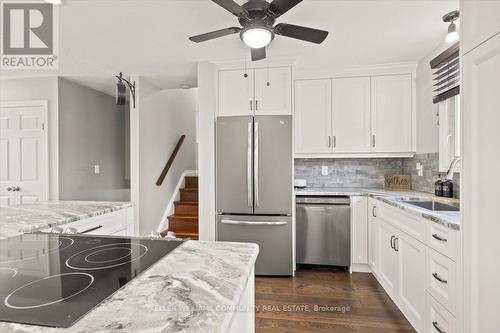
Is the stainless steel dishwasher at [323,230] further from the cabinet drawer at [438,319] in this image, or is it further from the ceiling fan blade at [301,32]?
the ceiling fan blade at [301,32]

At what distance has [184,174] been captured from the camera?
506cm

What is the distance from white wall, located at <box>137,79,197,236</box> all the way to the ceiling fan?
6.93ft

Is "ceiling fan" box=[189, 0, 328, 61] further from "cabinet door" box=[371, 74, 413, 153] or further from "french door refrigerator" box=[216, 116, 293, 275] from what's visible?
A: "cabinet door" box=[371, 74, 413, 153]

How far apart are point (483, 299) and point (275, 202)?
1984mm

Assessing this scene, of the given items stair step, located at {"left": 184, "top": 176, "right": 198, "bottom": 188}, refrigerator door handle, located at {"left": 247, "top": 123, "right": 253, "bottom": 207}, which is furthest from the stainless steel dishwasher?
stair step, located at {"left": 184, "top": 176, "right": 198, "bottom": 188}

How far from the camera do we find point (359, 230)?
9.96 feet

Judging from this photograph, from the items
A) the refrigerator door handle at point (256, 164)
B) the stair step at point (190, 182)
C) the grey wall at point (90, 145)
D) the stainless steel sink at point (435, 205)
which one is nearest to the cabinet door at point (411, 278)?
the stainless steel sink at point (435, 205)

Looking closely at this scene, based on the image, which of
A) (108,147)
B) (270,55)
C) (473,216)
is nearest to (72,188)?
(108,147)

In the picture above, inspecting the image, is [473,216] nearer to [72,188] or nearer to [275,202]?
[275,202]

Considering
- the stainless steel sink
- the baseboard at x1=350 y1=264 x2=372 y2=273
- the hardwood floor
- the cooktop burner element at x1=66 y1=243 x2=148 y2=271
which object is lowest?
the hardwood floor

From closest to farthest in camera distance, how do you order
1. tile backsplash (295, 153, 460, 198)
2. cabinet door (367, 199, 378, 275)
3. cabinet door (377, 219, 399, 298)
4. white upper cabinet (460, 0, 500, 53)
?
white upper cabinet (460, 0, 500, 53), cabinet door (377, 219, 399, 298), cabinet door (367, 199, 378, 275), tile backsplash (295, 153, 460, 198)

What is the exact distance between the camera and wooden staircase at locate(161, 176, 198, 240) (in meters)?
3.93

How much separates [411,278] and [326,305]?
761 mm

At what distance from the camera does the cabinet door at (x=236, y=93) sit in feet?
10.1
